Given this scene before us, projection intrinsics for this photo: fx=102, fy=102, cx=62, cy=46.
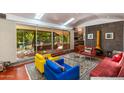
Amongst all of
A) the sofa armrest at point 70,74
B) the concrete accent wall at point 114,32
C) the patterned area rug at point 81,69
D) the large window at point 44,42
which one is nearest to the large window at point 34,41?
the large window at point 44,42

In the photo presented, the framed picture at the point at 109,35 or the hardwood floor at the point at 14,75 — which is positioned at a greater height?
the framed picture at the point at 109,35

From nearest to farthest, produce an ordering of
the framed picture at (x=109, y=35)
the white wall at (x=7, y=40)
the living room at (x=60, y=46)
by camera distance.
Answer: the living room at (x=60, y=46) → the white wall at (x=7, y=40) → the framed picture at (x=109, y=35)

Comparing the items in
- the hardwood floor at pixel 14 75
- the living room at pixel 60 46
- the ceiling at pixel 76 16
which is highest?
the ceiling at pixel 76 16

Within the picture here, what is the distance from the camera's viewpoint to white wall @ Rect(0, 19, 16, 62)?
340 centimetres

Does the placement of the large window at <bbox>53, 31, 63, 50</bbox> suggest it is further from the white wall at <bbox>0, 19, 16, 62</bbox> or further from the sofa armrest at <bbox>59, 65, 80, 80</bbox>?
the sofa armrest at <bbox>59, 65, 80, 80</bbox>

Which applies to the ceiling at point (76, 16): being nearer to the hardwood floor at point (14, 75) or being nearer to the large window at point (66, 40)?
the large window at point (66, 40)

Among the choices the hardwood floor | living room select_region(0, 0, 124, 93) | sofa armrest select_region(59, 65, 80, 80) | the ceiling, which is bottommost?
the hardwood floor

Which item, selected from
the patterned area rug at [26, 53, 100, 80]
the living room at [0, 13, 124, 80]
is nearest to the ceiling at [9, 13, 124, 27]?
the living room at [0, 13, 124, 80]

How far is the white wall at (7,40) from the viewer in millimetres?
3404

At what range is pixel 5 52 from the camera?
11.7ft

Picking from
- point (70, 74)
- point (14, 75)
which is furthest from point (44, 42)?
point (70, 74)
